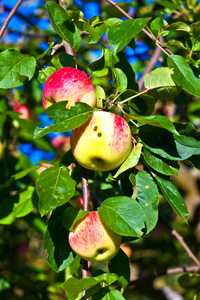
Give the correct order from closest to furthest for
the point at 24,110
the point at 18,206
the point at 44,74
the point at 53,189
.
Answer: the point at 53,189 < the point at 44,74 < the point at 18,206 < the point at 24,110

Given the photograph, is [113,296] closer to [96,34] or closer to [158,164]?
[158,164]

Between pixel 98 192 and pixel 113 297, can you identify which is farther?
pixel 98 192

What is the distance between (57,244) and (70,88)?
39 centimetres

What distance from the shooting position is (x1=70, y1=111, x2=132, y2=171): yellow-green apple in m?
0.81

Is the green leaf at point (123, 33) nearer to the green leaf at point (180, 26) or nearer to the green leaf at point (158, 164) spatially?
the green leaf at point (180, 26)

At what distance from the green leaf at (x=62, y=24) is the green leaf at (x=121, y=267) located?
0.56 m

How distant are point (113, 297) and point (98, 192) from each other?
555mm

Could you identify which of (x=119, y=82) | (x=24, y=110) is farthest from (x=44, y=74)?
(x=24, y=110)

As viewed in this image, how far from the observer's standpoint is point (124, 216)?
77 cm

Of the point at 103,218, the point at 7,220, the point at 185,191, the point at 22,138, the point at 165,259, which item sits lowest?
the point at 165,259

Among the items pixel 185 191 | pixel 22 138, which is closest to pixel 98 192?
pixel 22 138

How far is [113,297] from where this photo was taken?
0.78 m

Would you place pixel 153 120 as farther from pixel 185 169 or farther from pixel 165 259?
pixel 165 259

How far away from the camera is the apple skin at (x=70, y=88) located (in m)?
0.84
